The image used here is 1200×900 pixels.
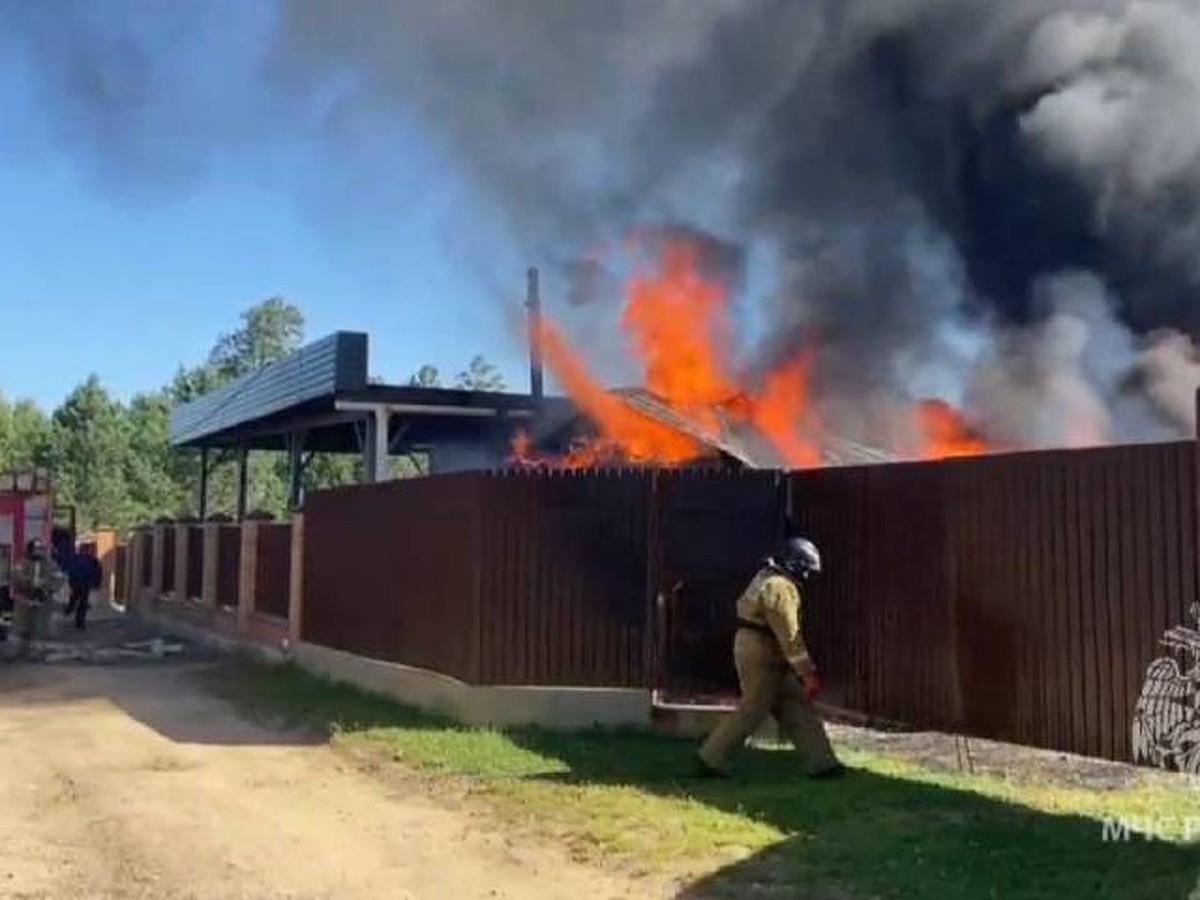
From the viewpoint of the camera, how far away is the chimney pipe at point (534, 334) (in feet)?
67.2

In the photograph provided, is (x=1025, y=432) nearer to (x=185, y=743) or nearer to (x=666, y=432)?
(x=666, y=432)

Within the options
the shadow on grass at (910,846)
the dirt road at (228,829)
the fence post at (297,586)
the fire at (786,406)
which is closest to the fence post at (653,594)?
the shadow on grass at (910,846)

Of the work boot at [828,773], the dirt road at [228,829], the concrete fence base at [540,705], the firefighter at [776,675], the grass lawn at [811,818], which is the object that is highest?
the firefighter at [776,675]

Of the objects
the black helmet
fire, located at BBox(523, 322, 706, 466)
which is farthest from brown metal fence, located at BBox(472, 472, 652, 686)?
fire, located at BBox(523, 322, 706, 466)

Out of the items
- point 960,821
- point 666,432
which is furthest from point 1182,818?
point 666,432

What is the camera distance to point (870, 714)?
893 centimetres

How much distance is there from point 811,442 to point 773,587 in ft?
27.4

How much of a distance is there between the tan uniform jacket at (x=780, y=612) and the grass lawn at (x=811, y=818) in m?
0.77

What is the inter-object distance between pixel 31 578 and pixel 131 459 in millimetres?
44528

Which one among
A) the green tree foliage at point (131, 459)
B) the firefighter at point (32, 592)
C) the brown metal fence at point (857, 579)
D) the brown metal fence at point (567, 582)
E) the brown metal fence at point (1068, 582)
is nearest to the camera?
the brown metal fence at point (1068, 582)

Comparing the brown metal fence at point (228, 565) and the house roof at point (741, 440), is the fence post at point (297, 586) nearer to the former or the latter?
the brown metal fence at point (228, 565)

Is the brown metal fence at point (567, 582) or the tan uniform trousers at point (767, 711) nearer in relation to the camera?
the tan uniform trousers at point (767, 711)

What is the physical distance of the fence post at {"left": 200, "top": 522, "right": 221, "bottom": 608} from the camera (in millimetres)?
20234

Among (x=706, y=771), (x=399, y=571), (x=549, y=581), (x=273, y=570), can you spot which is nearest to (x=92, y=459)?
(x=273, y=570)
